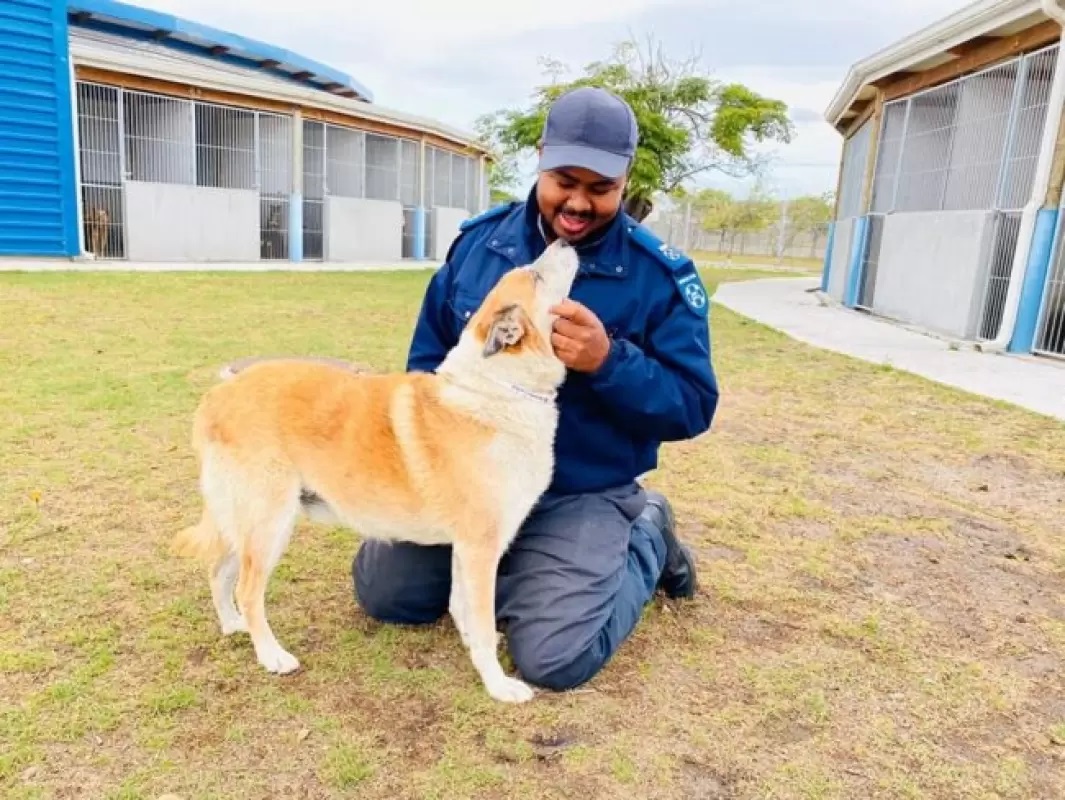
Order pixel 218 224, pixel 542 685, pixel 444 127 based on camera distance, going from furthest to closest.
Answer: pixel 444 127
pixel 218 224
pixel 542 685

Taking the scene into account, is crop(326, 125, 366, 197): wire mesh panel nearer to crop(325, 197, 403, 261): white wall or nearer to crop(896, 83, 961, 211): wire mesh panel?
crop(325, 197, 403, 261): white wall

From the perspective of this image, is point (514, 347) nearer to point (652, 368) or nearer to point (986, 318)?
point (652, 368)

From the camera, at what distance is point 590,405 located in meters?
2.89

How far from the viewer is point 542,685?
2646 mm

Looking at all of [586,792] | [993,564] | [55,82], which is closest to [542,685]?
[586,792]

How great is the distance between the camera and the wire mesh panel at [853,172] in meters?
16.3

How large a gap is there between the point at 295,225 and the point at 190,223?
2.89m

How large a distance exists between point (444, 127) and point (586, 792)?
2506cm

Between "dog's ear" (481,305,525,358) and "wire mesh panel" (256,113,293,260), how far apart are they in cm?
1913

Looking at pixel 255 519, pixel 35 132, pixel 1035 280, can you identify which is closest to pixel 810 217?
pixel 1035 280

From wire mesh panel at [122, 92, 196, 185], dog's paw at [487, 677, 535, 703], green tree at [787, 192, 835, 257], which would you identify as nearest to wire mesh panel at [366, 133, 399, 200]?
wire mesh panel at [122, 92, 196, 185]

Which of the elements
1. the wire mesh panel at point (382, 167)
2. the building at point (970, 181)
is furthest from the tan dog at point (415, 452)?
the wire mesh panel at point (382, 167)

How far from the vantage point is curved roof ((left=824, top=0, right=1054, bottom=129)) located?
933 cm

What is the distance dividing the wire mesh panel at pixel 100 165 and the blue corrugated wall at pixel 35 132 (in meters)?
1.28
